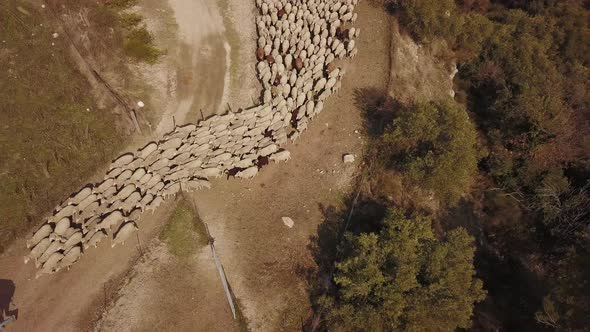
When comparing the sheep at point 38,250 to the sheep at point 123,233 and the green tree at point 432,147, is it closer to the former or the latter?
the sheep at point 123,233

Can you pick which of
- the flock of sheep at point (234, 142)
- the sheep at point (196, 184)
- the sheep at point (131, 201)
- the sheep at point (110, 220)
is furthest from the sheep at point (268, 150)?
the sheep at point (110, 220)

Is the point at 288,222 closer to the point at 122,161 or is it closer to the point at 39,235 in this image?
the point at 122,161

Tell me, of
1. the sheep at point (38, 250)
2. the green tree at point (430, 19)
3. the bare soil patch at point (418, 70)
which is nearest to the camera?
the sheep at point (38, 250)

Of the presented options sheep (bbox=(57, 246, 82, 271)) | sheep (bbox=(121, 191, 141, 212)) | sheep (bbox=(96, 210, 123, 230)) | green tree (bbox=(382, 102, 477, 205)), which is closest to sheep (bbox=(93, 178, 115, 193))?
sheep (bbox=(121, 191, 141, 212))

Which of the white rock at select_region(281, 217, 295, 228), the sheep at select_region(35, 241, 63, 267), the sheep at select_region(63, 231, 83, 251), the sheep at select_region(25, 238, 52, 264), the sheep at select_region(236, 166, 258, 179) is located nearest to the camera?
the sheep at select_region(35, 241, 63, 267)

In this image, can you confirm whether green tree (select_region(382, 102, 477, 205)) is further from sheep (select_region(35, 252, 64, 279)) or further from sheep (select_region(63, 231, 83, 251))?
sheep (select_region(35, 252, 64, 279))

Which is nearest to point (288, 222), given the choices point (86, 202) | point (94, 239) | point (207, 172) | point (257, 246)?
point (257, 246)
